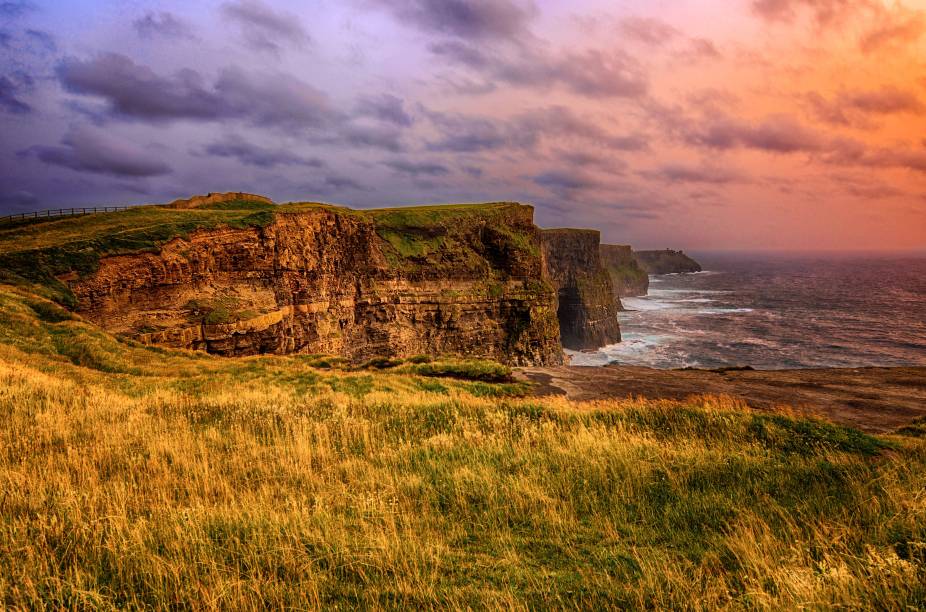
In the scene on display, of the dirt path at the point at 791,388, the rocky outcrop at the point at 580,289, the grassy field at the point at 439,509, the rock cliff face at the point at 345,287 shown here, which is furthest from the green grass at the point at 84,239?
the rocky outcrop at the point at 580,289

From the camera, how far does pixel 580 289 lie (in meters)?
88.3

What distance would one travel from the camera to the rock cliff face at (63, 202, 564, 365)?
91.2 feet

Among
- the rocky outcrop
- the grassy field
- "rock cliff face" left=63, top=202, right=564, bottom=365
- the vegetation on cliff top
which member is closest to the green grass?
the vegetation on cliff top

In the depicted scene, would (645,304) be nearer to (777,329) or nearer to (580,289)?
(777,329)

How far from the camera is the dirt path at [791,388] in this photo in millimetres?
15759

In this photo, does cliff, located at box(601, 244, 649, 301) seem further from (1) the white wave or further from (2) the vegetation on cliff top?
(2) the vegetation on cliff top

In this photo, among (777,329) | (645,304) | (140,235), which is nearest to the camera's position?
(140,235)

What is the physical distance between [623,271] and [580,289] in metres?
64.2

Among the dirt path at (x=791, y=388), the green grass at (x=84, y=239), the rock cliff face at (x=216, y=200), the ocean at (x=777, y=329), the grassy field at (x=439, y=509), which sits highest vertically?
the rock cliff face at (x=216, y=200)

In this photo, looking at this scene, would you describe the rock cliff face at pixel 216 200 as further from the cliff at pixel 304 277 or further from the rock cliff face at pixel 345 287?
the rock cliff face at pixel 345 287

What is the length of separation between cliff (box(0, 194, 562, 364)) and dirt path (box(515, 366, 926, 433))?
76.4ft

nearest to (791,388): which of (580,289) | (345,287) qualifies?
(345,287)

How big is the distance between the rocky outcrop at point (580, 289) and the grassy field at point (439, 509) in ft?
238

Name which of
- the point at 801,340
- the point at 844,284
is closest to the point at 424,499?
the point at 801,340
